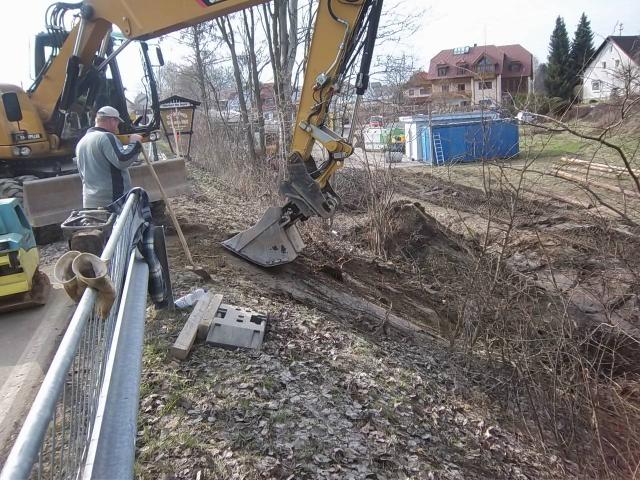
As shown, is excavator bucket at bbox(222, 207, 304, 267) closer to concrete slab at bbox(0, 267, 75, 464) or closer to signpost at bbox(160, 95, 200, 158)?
concrete slab at bbox(0, 267, 75, 464)

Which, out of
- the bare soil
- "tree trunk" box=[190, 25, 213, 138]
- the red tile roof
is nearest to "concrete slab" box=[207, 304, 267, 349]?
the bare soil

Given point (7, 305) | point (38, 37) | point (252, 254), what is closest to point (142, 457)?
point (7, 305)

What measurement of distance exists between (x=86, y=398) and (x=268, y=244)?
536 cm

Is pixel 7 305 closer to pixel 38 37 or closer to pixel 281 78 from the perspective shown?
pixel 38 37

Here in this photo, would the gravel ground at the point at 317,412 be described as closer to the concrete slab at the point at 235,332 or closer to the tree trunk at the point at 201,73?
the concrete slab at the point at 235,332

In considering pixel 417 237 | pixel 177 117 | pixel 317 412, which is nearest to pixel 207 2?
pixel 317 412

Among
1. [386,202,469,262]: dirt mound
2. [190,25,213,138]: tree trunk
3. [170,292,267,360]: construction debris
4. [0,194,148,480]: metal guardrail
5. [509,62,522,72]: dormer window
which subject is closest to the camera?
[0,194,148,480]: metal guardrail

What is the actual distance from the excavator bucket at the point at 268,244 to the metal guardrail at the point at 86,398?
4281mm

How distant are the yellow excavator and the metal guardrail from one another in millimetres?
4030

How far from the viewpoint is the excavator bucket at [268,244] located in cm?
738

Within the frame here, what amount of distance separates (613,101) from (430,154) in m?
19.8

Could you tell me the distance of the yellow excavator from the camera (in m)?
6.38

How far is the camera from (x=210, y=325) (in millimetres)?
4719

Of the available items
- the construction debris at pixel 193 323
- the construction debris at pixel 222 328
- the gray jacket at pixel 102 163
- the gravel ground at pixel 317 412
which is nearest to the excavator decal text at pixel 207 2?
the gray jacket at pixel 102 163
